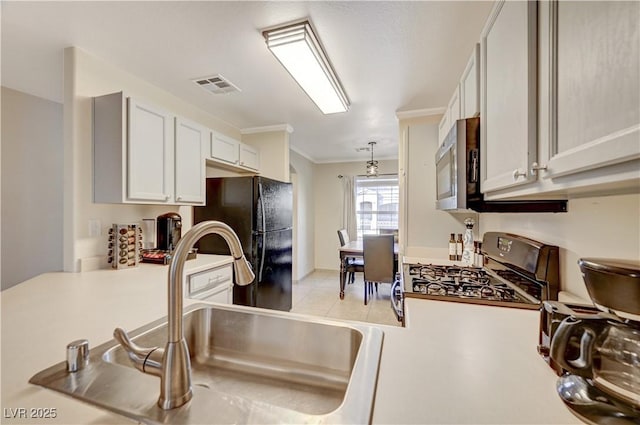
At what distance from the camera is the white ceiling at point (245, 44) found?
1.44m

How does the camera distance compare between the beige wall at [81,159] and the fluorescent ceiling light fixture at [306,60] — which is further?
the beige wall at [81,159]

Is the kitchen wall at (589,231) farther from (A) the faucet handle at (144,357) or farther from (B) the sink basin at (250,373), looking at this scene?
(A) the faucet handle at (144,357)

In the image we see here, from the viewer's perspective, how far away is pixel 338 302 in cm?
369

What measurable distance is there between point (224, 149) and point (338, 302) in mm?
2545

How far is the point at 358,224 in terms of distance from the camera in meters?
5.62

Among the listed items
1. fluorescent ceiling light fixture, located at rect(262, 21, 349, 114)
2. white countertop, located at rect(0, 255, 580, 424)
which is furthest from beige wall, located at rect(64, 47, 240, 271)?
fluorescent ceiling light fixture, located at rect(262, 21, 349, 114)

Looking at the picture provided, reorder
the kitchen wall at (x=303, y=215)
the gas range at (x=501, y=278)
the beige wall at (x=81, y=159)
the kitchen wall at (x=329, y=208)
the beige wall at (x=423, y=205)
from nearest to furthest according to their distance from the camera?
the gas range at (x=501, y=278)
the beige wall at (x=81, y=159)
the beige wall at (x=423, y=205)
the kitchen wall at (x=303, y=215)
the kitchen wall at (x=329, y=208)

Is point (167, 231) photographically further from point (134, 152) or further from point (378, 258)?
point (378, 258)

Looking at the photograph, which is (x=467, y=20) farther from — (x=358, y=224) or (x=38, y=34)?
(x=358, y=224)

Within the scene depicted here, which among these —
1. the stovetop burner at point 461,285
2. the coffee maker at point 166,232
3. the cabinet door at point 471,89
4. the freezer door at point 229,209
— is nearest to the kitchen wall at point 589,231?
the stovetop burner at point 461,285

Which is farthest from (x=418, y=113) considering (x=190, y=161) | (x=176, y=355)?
(x=176, y=355)

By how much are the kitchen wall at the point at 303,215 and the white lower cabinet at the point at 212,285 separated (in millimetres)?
2342

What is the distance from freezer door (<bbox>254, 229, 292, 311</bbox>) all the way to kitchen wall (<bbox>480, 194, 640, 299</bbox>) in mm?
2105

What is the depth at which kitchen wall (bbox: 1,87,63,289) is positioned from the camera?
2342 millimetres
